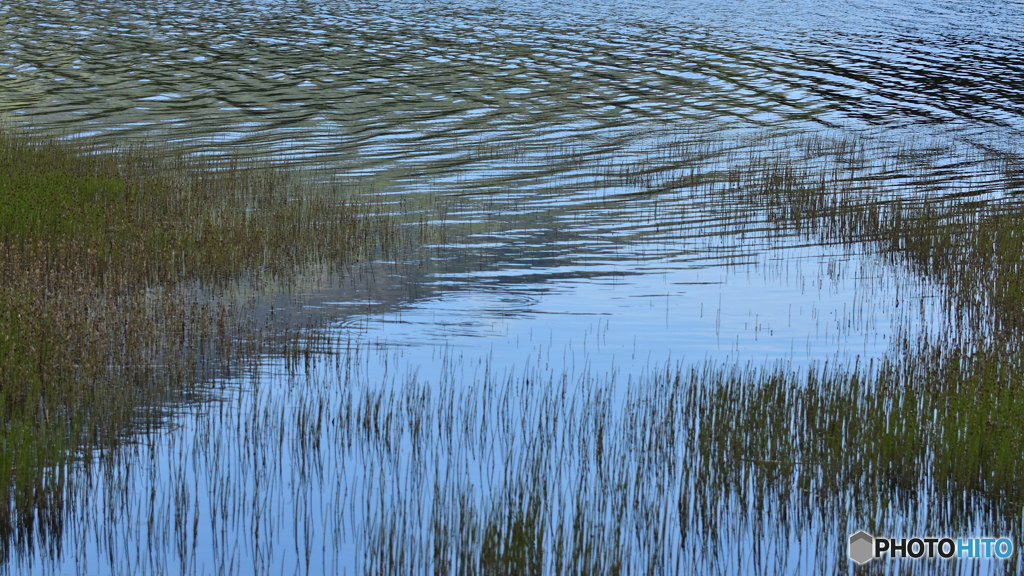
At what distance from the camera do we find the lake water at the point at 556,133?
10.6 meters

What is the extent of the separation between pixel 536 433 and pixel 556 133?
17.0m

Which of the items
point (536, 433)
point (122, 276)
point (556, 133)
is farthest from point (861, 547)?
point (556, 133)

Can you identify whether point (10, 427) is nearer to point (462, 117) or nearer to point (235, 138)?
point (235, 138)

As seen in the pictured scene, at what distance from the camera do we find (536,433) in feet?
25.8

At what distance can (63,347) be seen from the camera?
8.66 m

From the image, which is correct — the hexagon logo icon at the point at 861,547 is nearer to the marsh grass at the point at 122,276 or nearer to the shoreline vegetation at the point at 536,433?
the shoreline vegetation at the point at 536,433

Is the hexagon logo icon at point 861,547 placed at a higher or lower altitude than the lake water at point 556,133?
higher

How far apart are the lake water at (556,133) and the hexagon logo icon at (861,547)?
2.90m

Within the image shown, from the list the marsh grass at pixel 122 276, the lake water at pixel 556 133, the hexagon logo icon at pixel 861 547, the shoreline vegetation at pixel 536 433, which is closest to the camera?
the hexagon logo icon at pixel 861 547

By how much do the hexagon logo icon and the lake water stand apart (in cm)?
290

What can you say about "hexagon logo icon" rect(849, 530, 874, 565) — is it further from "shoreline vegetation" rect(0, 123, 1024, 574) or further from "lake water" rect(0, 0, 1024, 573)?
"lake water" rect(0, 0, 1024, 573)

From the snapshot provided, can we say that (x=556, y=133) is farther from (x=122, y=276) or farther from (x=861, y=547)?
(x=861, y=547)

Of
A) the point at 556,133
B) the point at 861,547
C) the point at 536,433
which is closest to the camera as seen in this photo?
the point at 861,547

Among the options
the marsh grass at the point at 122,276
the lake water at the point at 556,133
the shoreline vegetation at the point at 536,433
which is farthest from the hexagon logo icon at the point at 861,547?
the marsh grass at the point at 122,276
